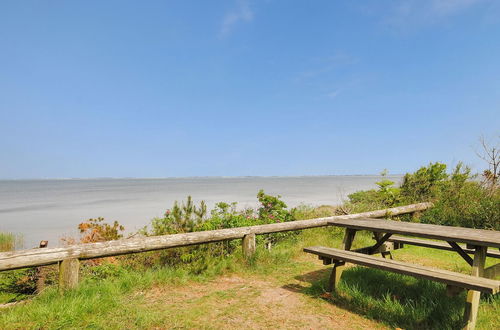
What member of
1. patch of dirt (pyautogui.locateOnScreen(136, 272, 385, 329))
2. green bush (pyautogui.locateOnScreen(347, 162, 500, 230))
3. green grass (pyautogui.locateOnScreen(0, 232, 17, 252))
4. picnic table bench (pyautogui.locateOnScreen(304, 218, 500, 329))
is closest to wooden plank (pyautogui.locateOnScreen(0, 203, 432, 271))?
patch of dirt (pyautogui.locateOnScreen(136, 272, 385, 329))

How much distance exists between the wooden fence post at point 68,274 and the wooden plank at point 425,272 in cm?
308

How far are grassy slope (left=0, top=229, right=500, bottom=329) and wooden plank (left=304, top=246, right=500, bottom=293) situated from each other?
1.62 ft

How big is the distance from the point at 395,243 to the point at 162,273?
391cm

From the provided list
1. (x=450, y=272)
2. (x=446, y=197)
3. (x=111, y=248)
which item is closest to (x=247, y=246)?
(x=111, y=248)

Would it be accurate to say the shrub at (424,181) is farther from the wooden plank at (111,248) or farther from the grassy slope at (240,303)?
the wooden plank at (111,248)

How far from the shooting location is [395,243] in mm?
5102

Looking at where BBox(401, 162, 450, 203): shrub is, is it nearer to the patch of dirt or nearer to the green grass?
the patch of dirt

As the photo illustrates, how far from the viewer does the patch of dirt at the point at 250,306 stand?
3.23 m

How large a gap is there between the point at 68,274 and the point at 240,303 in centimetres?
221

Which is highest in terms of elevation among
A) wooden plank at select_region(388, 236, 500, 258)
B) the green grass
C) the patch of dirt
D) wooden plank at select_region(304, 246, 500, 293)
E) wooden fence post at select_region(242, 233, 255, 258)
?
wooden plank at select_region(304, 246, 500, 293)

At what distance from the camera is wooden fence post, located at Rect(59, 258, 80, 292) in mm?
3720

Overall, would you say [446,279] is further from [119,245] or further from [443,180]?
[443,180]

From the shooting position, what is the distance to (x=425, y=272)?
2.98 m

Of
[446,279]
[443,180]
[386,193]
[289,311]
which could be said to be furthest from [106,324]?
[443,180]
